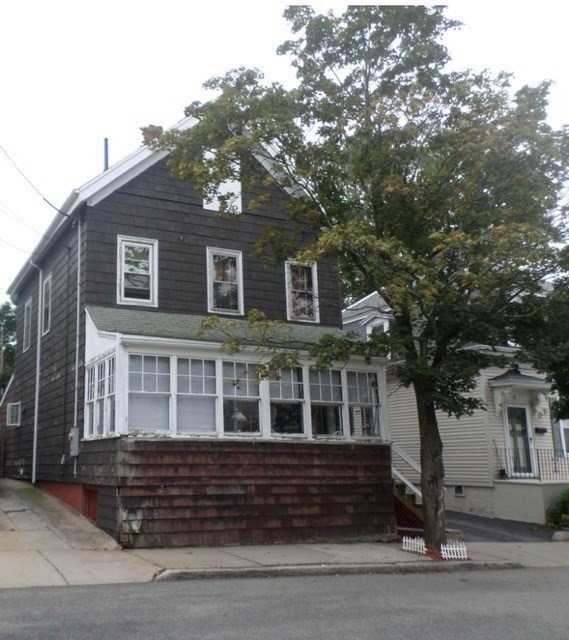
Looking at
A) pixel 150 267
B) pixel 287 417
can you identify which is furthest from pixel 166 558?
pixel 150 267

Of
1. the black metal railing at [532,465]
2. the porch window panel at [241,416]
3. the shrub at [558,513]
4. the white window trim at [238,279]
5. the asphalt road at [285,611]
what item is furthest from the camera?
the black metal railing at [532,465]

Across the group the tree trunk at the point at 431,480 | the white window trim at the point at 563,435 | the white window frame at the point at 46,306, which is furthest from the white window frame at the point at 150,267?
the white window trim at the point at 563,435

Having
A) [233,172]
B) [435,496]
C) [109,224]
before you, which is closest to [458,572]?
[435,496]

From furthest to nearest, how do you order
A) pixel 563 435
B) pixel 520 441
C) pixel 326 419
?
pixel 563 435
pixel 520 441
pixel 326 419

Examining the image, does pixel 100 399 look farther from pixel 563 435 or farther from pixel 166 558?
pixel 563 435

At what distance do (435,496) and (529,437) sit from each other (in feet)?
31.5

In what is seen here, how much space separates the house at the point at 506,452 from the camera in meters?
19.7

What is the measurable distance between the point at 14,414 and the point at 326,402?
990cm

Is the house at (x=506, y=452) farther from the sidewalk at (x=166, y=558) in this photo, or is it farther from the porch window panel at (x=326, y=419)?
the porch window panel at (x=326, y=419)

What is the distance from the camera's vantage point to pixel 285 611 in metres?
8.01

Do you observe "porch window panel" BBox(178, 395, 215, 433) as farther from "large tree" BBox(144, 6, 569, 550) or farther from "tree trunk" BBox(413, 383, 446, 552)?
"tree trunk" BBox(413, 383, 446, 552)

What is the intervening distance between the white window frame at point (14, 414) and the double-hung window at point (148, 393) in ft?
28.5

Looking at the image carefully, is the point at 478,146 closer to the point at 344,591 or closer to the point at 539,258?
the point at 539,258

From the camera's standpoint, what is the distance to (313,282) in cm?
1827
